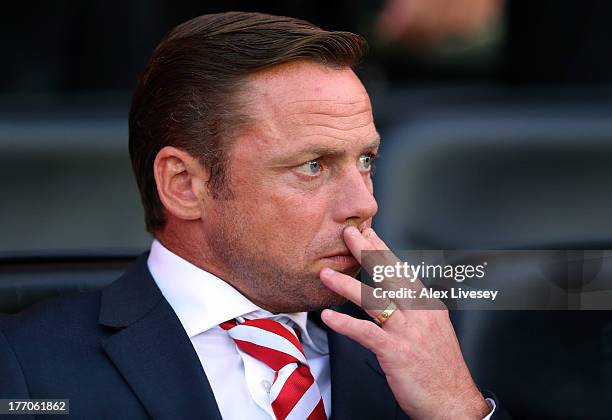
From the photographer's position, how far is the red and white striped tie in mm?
2350

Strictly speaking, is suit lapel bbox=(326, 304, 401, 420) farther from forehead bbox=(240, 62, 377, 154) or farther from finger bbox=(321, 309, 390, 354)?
forehead bbox=(240, 62, 377, 154)

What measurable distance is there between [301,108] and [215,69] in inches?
8.1

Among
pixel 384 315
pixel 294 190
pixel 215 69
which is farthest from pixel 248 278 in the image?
pixel 215 69

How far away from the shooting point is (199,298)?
244 centimetres

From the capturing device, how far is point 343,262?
2.37m

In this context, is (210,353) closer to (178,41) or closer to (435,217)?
(178,41)

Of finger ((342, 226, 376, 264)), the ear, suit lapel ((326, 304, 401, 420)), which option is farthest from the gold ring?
the ear

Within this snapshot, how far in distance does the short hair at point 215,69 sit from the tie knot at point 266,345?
285 mm

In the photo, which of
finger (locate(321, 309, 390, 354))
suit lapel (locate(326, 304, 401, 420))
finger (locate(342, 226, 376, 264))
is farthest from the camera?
suit lapel (locate(326, 304, 401, 420))

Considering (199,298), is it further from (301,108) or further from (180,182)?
(301,108)

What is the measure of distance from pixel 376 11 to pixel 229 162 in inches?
Answer: 196

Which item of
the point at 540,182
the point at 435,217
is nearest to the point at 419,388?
the point at 435,217

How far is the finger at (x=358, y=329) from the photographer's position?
87.1 inches

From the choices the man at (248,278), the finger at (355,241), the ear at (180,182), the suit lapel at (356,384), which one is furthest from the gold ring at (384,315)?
the ear at (180,182)
